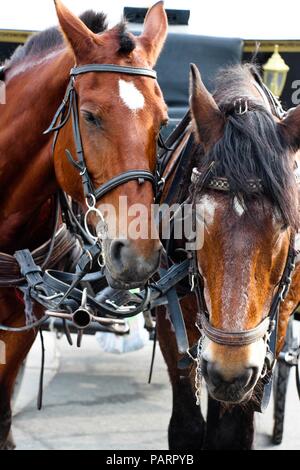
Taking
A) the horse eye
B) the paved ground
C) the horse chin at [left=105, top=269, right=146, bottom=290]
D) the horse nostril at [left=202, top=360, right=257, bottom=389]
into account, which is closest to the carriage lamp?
the paved ground

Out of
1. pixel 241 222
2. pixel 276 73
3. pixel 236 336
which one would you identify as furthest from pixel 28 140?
pixel 276 73

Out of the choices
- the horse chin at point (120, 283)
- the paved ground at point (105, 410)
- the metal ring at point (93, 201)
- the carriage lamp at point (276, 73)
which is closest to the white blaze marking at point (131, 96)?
the metal ring at point (93, 201)

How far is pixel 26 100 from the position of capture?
116 inches

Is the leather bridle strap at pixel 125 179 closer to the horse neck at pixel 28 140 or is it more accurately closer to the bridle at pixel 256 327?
the bridle at pixel 256 327

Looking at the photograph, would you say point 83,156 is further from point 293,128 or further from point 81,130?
point 293,128

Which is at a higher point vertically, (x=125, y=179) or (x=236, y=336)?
(x=125, y=179)

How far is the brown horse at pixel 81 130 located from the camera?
100 inches

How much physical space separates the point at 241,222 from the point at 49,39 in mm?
1143

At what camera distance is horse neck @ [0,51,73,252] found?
290 centimetres

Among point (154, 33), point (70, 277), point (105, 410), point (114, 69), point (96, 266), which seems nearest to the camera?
point (114, 69)

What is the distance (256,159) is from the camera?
2.52 metres

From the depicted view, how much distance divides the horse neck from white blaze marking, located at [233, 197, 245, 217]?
78 centimetres
